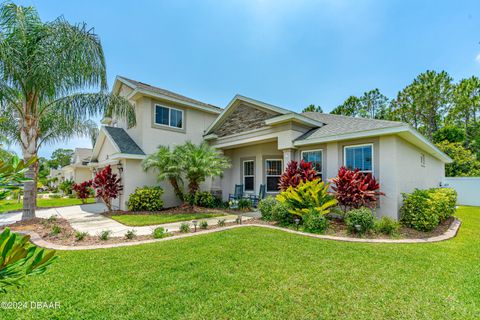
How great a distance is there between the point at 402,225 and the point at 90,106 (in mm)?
14595

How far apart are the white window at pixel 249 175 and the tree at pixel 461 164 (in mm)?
21032

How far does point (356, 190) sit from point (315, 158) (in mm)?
3040

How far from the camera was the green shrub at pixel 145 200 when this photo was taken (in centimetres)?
1175

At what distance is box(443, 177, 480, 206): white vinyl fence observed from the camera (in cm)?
1705

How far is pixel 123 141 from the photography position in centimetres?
1310

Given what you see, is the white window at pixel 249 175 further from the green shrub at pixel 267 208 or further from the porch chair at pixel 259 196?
the green shrub at pixel 267 208

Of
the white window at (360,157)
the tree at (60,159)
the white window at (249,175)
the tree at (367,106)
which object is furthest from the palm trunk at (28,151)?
the tree at (60,159)

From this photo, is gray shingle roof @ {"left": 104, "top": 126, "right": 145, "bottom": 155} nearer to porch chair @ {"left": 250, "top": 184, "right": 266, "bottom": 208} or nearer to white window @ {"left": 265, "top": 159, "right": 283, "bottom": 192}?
porch chair @ {"left": 250, "top": 184, "right": 266, "bottom": 208}

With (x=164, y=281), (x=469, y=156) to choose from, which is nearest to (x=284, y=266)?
(x=164, y=281)

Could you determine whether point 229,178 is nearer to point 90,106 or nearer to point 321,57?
point 90,106

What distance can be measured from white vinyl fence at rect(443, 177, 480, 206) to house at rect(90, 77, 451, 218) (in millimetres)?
3130


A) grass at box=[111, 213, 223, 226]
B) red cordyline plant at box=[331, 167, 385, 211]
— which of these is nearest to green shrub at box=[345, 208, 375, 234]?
red cordyline plant at box=[331, 167, 385, 211]

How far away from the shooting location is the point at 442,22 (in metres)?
10.2

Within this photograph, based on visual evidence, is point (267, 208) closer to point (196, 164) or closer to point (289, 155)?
point (289, 155)
